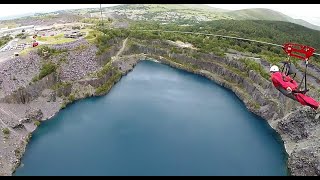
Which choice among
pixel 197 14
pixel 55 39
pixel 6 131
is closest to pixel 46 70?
pixel 55 39

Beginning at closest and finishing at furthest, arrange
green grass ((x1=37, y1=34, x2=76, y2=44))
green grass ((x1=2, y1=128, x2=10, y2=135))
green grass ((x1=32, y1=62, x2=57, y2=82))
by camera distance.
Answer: green grass ((x1=2, y1=128, x2=10, y2=135)), green grass ((x1=32, y1=62, x2=57, y2=82)), green grass ((x1=37, y1=34, x2=76, y2=44))

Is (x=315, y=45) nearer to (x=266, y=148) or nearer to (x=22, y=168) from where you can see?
(x=266, y=148)

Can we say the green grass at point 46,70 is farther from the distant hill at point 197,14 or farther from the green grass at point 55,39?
the distant hill at point 197,14

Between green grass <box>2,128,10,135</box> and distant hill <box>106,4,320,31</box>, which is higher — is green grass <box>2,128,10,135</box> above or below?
above

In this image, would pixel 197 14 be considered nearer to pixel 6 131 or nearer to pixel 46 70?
pixel 46 70

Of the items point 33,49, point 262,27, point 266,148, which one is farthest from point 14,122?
point 262,27

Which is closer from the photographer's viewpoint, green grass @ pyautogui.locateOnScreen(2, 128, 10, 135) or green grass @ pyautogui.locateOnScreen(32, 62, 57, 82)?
green grass @ pyautogui.locateOnScreen(2, 128, 10, 135)

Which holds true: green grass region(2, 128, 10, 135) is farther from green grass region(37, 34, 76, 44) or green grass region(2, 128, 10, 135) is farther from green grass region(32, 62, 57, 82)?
green grass region(37, 34, 76, 44)

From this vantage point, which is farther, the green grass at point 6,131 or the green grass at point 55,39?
the green grass at point 55,39

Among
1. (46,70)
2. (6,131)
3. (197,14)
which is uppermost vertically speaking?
(46,70)

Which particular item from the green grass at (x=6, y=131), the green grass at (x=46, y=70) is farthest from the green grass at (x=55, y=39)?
the green grass at (x=6, y=131)

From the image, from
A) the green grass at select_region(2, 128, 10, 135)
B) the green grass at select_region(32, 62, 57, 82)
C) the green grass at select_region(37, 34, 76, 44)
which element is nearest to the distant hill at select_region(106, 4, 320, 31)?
the green grass at select_region(37, 34, 76, 44)

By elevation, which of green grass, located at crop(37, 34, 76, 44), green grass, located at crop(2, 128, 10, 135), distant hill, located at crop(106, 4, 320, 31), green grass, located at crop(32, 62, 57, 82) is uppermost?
green grass, located at crop(37, 34, 76, 44)
